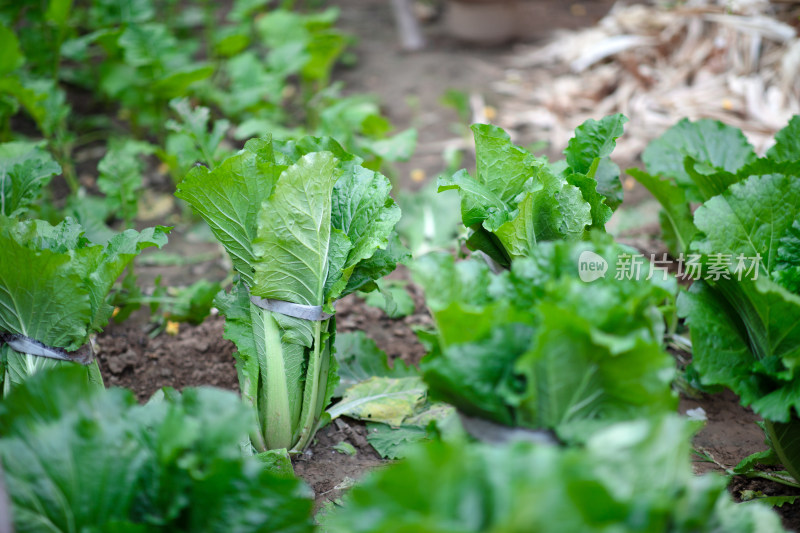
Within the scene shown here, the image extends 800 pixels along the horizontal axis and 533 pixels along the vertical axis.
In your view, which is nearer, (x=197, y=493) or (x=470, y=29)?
(x=197, y=493)

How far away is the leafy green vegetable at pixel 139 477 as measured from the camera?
1678 millimetres

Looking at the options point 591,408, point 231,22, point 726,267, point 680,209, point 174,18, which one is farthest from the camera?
point 231,22

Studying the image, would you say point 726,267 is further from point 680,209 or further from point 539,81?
point 539,81

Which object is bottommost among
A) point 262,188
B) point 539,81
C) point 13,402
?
point 539,81

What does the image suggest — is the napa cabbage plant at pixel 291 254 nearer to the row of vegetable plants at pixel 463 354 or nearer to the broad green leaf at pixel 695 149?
the row of vegetable plants at pixel 463 354

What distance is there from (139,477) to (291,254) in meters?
0.93

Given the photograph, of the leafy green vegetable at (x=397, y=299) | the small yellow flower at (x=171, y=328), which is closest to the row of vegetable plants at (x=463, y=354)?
the leafy green vegetable at (x=397, y=299)

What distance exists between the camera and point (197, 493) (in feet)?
5.57

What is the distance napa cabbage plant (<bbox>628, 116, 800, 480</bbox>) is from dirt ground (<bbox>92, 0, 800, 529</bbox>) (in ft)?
1.71

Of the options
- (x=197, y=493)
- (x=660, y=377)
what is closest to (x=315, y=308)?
(x=197, y=493)

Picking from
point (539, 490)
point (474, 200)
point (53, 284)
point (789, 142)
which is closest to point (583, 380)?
point (539, 490)

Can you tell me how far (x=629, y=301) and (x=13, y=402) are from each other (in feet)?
5.34

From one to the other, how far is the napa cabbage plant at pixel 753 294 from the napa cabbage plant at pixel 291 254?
1.10 m

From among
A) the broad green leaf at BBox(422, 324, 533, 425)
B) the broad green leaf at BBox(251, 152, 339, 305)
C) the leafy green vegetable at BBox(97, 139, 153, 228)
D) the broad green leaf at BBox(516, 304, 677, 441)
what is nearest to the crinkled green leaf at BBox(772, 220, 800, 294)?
the broad green leaf at BBox(516, 304, 677, 441)
